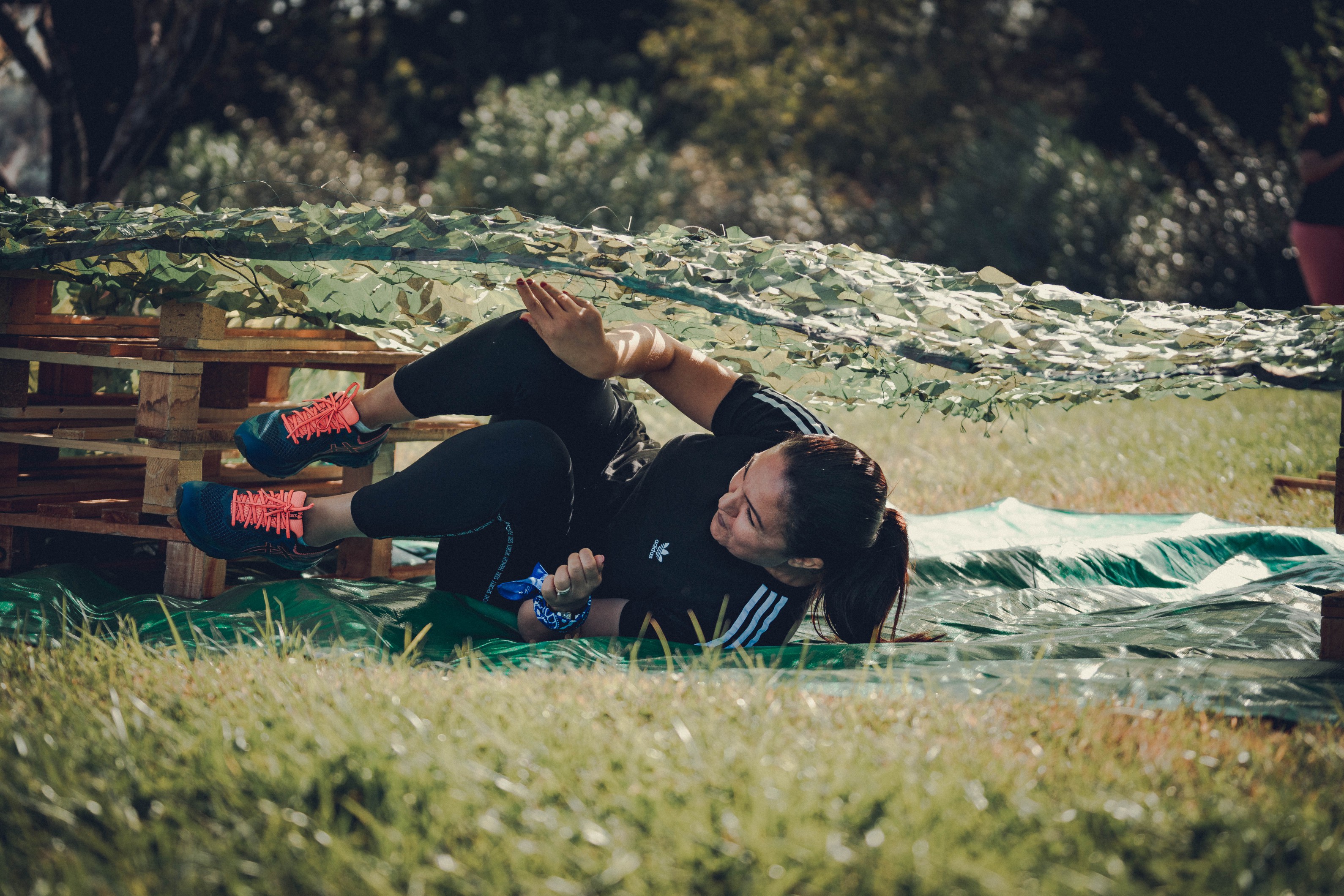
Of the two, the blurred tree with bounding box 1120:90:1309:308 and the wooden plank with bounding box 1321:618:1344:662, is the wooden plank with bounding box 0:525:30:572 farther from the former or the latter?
the blurred tree with bounding box 1120:90:1309:308

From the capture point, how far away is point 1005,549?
3.01 meters

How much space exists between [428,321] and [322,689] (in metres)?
1.22

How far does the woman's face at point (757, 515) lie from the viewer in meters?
1.98

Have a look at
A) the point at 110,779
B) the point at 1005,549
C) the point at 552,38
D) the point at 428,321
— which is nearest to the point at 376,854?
the point at 110,779

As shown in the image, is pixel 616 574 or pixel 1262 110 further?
pixel 1262 110

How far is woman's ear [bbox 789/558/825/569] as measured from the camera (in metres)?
2.04

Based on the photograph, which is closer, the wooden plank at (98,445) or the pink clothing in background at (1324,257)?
the wooden plank at (98,445)

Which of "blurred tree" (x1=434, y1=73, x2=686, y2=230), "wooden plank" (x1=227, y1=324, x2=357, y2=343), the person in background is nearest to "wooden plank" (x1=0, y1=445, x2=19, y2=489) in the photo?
"wooden plank" (x1=227, y1=324, x2=357, y2=343)

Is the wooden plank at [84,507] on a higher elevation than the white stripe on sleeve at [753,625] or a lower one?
lower

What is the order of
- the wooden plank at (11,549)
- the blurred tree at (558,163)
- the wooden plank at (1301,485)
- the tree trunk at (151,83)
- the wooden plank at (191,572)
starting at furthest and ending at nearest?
the blurred tree at (558,163) < the tree trunk at (151,83) < the wooden plank at (1301,485) < the wooden plank at (11,549) < the wooden plank at (191,572)

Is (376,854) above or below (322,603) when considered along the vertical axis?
above

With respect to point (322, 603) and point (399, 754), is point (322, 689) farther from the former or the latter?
point (322, 603)

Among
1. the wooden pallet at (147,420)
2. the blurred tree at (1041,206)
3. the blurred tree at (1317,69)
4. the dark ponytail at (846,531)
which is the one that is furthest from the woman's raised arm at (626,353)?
the blurred tree at (1041,206)

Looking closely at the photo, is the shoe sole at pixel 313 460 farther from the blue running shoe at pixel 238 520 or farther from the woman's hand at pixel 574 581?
the woman's hand at pixel 574 581
